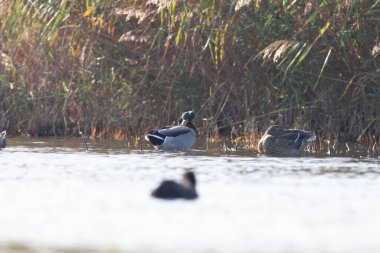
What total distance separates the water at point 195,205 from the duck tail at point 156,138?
4.53 ft

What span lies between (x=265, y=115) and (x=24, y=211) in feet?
23.2

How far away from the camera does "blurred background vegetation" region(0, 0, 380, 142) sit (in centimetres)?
1346

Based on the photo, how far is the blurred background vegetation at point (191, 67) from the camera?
1346 centimetres

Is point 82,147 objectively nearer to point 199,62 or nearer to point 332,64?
point 199,62

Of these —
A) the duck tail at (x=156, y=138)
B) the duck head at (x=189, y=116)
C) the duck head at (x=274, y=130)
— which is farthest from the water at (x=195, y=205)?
the duck head at (x=189, y=116)

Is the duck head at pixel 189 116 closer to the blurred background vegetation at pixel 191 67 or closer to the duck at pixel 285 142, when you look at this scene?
the blurred background vegetation at pixel 191 67

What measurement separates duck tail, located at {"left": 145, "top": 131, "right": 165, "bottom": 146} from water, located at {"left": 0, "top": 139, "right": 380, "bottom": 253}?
1380mm

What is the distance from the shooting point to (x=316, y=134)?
14.4 m

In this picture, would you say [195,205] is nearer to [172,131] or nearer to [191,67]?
[172,131]

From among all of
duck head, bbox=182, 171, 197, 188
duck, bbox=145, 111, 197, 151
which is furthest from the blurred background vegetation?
duck head, bbox=182, 171, 197, 188

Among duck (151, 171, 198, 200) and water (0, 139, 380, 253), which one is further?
duck (151, 171, 198, 200)

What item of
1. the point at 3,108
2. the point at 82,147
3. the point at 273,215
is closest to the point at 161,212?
the point at 273,215

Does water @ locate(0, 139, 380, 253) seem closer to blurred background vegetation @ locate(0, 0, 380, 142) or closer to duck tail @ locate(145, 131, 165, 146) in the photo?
duck tail @ locate(145, 131, 165, 146)

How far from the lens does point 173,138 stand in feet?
44.8
